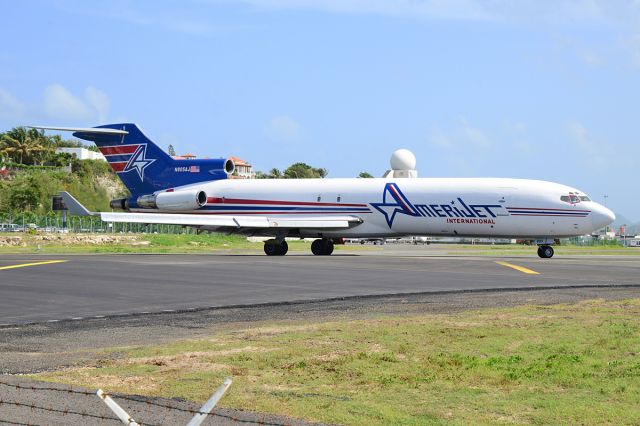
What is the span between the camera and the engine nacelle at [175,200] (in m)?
51.7

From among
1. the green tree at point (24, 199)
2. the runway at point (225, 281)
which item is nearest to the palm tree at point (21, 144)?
the green tree at point (24, 199)

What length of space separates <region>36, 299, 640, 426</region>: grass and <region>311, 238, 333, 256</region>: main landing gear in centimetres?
3292

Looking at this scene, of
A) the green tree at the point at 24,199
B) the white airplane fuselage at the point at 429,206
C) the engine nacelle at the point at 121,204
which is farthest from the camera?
the green tree at the point at 24,199

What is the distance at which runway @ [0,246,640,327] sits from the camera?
850 inches

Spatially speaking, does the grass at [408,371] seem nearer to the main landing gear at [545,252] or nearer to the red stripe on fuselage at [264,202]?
the main landing gear at [545,252]

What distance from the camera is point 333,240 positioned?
51.3 metres

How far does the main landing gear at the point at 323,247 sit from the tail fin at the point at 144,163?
7.62 metres

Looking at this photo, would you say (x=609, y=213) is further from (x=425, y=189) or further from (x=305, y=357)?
(x=305, y=357)

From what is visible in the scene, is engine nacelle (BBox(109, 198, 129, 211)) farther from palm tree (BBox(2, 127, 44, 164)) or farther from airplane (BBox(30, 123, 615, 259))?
palm tree (BBox(2, 127, 44, 164))

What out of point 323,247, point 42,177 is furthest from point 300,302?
point 42,177

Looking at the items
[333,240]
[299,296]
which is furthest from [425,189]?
[299,296]

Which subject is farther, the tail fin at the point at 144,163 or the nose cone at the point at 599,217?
the tail fin at the point at 144,163

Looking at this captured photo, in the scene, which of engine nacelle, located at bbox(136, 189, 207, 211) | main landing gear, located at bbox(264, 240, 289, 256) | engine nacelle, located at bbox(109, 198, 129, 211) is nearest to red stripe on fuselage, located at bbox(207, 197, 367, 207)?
engine nacelle, located at bbox(136, 189, 207, 211)

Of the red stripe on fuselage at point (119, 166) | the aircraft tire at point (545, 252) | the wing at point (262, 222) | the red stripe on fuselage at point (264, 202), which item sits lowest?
the aircraft tire at point (545, 252)
